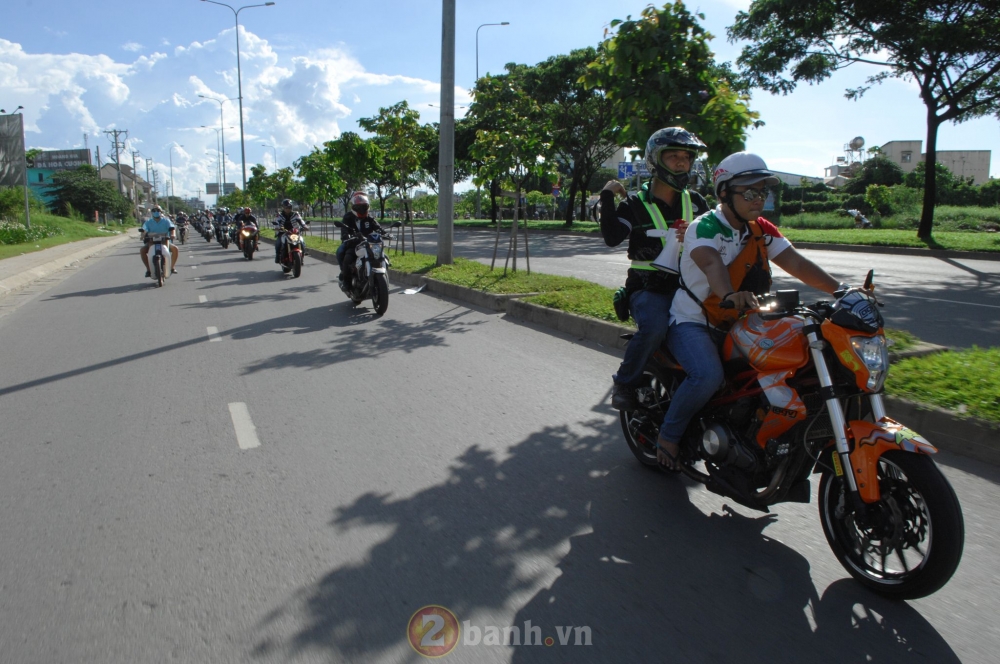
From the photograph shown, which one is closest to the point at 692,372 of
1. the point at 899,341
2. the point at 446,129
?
the point at 899,341

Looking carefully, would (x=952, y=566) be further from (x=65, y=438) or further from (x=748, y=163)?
(x=65, y=438)

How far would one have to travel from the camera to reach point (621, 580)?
3.10m

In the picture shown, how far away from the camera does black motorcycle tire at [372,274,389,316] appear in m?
10.5

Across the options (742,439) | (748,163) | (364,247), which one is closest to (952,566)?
(742,439)

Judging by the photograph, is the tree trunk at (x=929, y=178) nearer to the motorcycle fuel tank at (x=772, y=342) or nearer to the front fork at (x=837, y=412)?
the motorcycle fuel tank at (x=772, y=342)

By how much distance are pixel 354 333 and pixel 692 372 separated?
20.3 ft

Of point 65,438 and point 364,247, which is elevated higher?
point 364,247

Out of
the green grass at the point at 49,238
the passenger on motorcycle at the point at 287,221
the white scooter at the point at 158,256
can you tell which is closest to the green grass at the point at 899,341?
the passenger on motorcycle at the point at 287,221

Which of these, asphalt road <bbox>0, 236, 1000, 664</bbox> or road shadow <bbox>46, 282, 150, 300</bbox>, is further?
road shadow <bbox>46, 282, 150, 300</bbox>

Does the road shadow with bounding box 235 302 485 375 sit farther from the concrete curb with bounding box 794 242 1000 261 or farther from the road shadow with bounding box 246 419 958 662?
the concrete curb with bounding box 794 242 1000 261

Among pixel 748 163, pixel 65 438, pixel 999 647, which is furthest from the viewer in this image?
pixel 65 438

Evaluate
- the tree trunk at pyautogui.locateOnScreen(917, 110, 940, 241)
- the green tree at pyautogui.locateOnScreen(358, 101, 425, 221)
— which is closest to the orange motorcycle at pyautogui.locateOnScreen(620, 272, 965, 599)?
the green tree at pyautogui.locateOnScreen(358, 101, 425, 221)

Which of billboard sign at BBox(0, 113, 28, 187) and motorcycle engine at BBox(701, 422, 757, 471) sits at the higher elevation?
billboard sign at BBox(0, 113, 28, 187)

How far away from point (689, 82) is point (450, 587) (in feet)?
20.7
